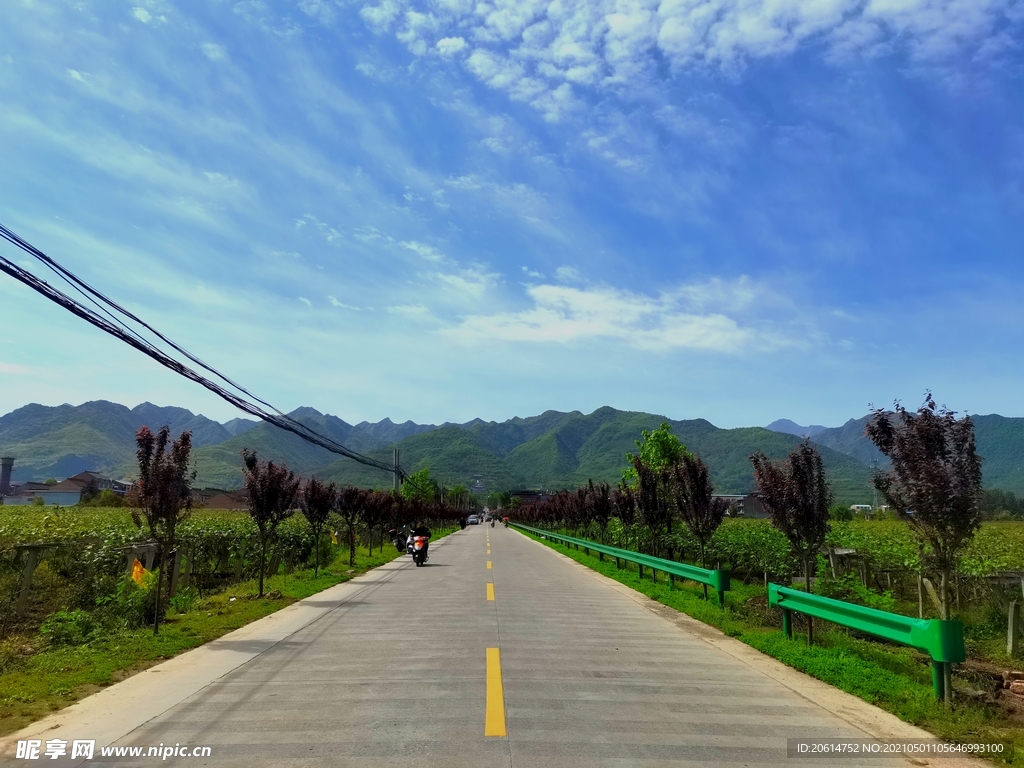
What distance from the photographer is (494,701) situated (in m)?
6.72

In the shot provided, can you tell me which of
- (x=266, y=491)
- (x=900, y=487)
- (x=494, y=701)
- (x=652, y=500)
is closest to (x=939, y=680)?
(x=900, y=487)

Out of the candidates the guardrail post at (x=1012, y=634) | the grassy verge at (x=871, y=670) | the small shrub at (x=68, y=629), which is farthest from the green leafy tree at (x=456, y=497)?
the guardrail post at (x=1012, y=634)

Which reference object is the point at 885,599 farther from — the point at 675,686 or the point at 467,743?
the point at 467,743

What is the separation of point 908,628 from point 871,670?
1.37 meters

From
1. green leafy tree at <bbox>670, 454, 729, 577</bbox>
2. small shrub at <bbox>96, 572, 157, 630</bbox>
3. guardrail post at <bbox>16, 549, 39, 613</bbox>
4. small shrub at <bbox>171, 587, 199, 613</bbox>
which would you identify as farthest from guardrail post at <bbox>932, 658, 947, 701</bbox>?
guardrail post at <bbox>16, 549, 39, 613</bbox>

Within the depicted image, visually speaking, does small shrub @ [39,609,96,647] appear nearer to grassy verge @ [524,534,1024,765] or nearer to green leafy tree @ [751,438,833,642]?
grassy verge @ [524,534,1024,765]

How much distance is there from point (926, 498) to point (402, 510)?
142 feet

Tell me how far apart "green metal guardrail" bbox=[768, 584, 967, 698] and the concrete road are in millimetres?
849

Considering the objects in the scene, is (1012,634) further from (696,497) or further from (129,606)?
(129,606)

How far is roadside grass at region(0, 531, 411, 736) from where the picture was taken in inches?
275

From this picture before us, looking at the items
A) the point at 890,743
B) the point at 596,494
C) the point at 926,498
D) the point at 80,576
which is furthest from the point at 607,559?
the point at 890,743

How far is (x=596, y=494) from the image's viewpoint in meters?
35.8

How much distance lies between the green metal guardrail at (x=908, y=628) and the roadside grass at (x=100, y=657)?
8741 millimetres

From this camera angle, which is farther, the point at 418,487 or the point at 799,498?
the point at 418,487
